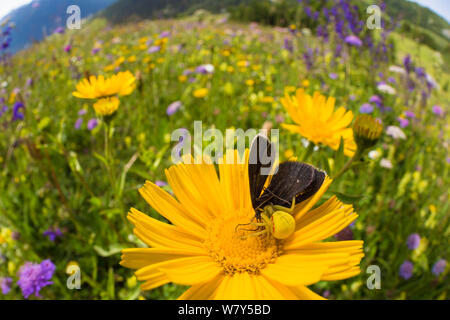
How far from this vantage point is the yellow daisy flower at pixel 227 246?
59cm

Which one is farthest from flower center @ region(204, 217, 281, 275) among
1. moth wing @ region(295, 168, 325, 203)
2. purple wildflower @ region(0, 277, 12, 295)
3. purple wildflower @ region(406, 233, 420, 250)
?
purple wildflower @ region(406, 233, 420, 250)

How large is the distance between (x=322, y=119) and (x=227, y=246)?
631 millimetres

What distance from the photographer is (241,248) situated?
2.24 ft

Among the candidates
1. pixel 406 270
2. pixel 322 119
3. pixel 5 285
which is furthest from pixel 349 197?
pixel 5 285

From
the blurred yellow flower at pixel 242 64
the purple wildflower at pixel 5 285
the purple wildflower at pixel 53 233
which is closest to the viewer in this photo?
the purple wildflower at pixel 5 285

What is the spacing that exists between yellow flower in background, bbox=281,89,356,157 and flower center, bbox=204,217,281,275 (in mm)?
457

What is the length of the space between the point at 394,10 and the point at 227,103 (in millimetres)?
3080

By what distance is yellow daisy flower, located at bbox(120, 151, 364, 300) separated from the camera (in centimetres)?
59

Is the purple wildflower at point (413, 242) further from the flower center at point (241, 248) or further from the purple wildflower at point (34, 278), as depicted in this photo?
the purple wildflower at point (34, 278)

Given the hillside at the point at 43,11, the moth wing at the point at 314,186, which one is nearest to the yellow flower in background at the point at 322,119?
the moth wing at the point at 314,186

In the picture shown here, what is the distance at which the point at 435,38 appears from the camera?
5520 millimetres

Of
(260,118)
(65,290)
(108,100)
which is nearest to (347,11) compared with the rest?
(260,118)

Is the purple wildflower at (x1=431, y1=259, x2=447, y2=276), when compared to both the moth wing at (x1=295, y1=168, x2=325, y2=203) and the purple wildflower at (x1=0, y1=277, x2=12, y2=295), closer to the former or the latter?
the moth wing at (x1=295, y1=168, x2=325, y2=203)

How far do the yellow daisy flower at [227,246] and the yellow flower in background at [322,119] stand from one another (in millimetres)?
370
